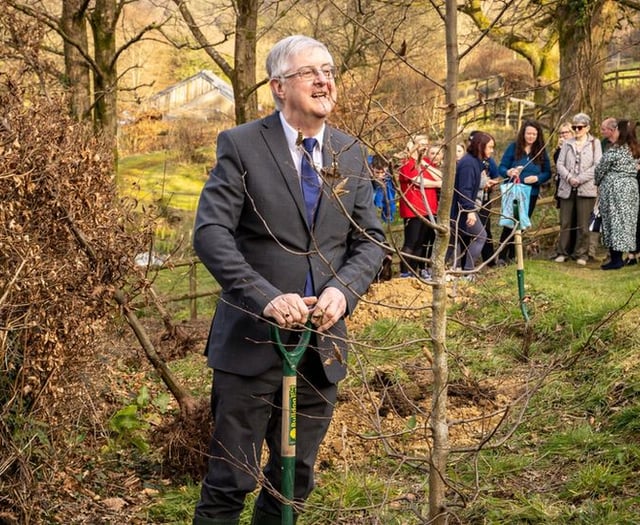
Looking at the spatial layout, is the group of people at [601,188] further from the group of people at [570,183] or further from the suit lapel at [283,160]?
the suit lapel at [283,160]

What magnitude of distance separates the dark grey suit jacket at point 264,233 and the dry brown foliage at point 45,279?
899 millimetres

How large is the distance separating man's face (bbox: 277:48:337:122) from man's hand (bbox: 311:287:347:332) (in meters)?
0.66

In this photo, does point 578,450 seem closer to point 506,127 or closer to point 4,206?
point 4,206

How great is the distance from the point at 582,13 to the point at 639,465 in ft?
38.1

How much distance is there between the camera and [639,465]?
490cm

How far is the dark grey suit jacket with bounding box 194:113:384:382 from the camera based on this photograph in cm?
345

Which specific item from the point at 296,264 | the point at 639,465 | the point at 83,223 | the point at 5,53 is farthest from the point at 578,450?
the point at 5,53

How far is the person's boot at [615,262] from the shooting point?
11.4m

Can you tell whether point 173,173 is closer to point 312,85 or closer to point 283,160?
point 283,160

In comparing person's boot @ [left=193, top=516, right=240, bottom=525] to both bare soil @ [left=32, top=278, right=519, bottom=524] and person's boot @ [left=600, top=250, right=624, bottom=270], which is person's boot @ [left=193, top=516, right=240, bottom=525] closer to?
bare soil @ [left=32, top=278, right=519, bottom=524]

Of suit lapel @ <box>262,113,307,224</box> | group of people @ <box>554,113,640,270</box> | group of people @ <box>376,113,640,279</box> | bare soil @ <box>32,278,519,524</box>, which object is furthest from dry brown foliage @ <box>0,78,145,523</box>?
group of people @ <box>554,113,640,270</box>

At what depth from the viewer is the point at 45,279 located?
13.3 feet

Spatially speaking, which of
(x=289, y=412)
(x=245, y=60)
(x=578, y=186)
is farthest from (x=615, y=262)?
(x=289, y=412)

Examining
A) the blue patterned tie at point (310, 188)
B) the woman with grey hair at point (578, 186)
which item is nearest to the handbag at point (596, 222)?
the woman with grey hair at point (578, 186)
